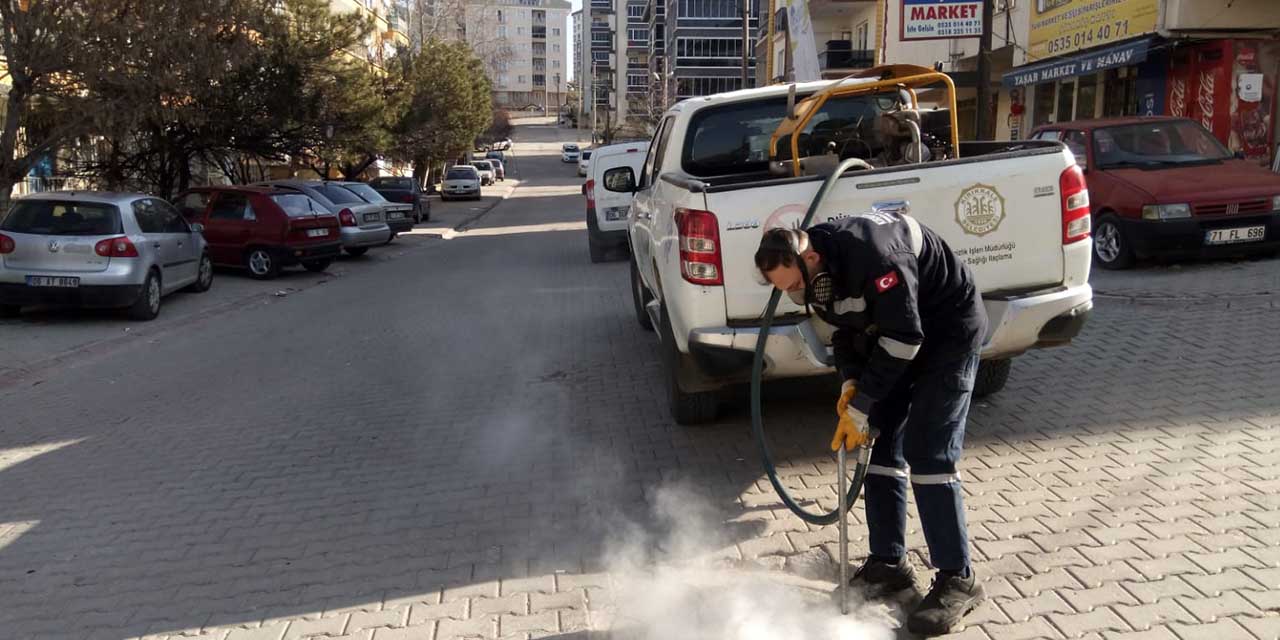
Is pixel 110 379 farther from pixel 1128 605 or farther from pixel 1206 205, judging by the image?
pixel 1206 205

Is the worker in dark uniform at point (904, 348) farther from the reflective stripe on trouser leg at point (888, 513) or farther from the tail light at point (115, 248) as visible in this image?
the tail light at point (115, 248)

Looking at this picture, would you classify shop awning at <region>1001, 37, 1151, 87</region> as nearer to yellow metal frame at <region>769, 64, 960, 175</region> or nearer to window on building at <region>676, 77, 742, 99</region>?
yellow metal frame at <region>769, 64, 960, 175</region>

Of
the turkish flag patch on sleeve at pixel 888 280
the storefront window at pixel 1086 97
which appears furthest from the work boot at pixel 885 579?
the storefront window at pixel 1086 97

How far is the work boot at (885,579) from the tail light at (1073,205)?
7.21 feet

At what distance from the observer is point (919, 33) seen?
18828 millimetres

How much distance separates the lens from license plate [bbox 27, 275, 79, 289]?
11359mm

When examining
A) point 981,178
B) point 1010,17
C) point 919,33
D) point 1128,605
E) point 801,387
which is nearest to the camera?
point 1128,605

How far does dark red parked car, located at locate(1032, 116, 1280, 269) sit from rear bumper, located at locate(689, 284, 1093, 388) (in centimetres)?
667

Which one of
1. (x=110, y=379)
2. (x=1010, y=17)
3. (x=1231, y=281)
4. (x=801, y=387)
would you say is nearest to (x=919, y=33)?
(x=1010, y=17)

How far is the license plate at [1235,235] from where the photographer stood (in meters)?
10.8

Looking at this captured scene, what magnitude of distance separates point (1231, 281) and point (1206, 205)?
1075 millimetres

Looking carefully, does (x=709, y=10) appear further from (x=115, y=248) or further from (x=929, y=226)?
(x=929, y=226)

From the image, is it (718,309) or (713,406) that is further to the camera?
(713,406)

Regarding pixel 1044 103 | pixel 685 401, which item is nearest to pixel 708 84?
pixel 1044 103
